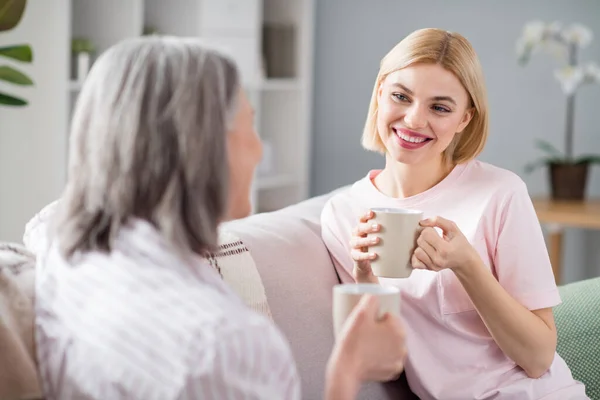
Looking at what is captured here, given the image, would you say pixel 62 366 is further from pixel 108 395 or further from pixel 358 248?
pixel 358 248

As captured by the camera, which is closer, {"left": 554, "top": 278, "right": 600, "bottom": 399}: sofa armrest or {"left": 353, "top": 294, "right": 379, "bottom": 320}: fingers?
{"left": 353, "top": 294, "right": 379, "bottom": 320}: fingers

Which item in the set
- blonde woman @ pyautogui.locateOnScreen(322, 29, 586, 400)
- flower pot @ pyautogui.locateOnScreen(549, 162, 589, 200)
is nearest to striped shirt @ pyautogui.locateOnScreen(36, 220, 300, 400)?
blonde woman @ pyautogui.locateOnScreen(322, 29, 586, 400)

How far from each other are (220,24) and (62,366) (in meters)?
2.95

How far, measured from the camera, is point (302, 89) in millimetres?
4539

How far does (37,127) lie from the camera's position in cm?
293

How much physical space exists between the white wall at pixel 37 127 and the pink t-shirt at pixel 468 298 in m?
1.55

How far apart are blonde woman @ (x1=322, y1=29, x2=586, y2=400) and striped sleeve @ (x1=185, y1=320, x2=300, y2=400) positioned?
0.51 meters

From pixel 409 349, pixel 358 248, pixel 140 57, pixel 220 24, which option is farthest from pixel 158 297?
pixel 220 24

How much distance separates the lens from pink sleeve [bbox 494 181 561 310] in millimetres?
1548

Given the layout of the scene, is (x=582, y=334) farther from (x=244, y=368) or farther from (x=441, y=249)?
(x=244, y=368)

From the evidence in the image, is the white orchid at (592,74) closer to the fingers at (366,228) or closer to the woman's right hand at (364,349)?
the fingers at (366,228)

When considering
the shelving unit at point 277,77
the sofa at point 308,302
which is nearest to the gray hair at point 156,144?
the sofa at point 308,302

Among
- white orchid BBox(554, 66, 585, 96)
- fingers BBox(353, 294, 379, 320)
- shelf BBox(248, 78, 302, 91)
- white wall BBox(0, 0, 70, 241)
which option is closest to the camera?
fingers BBox(353, 294, 379, 320)

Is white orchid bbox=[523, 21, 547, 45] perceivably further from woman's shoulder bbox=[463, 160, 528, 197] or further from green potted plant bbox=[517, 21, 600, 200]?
woman's shoulder bbox=[463, 160, 528, 197]
